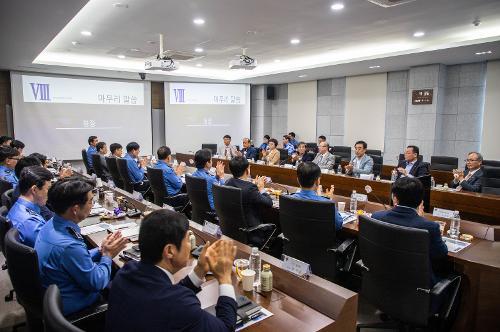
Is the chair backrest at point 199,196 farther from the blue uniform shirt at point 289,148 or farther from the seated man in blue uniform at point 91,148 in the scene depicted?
the blue uniform shirt at point 289,148

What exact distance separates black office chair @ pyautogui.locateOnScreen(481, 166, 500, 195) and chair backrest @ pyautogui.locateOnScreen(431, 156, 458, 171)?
1.36 m

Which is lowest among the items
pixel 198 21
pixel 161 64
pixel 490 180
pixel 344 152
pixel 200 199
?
pixel 200 199

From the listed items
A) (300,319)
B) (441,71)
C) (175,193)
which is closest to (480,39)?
(441,71)

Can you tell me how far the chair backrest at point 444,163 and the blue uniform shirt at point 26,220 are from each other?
5832 millimetres

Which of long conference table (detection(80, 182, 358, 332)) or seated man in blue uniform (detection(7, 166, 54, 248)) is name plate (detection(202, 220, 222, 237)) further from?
seated man in blue uniform (detection(7, 166, 54, 248))

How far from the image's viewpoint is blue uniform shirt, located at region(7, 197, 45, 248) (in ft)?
6.89

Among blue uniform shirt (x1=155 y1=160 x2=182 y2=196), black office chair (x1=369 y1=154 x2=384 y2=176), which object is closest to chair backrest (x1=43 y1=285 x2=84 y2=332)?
blue uniform shirt (x1=155 y1=160 x2=182 y2=196)

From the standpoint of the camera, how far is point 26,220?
7.00 ft

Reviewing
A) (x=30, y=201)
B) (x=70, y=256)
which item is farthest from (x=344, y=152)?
(x=70, y=256)

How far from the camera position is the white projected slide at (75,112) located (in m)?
7.92

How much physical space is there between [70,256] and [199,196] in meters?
1.95

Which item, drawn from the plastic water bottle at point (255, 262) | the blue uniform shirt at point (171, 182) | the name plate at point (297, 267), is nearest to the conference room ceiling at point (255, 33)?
the blue uniform shirt at point (171, 182)

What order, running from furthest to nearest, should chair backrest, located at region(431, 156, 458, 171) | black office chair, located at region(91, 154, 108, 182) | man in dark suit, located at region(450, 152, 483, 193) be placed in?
black office chair, located at region(91, 154, 108, 182), chair backrest, located at region(431, 156, 458, 171), man in dark suit, located at region(450, 152, 483, 193)

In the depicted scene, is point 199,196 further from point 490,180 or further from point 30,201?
point 490,180
